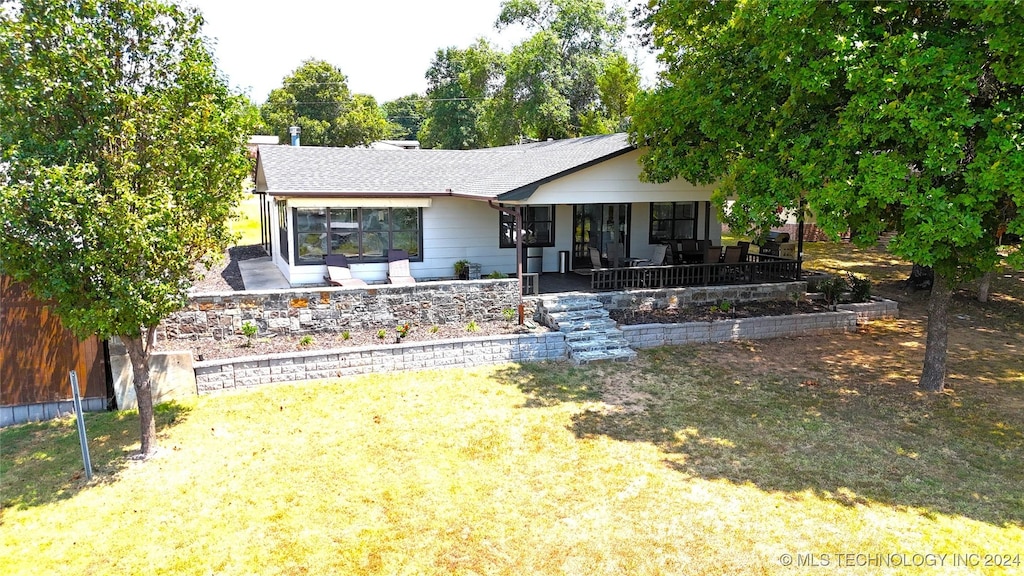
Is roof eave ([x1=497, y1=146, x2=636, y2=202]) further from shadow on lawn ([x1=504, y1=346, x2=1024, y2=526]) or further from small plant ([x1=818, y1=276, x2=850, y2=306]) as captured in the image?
small plant ([x1=818, y1=276, x2=850, y2=306])

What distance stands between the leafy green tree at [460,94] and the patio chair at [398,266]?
2966 centimetres

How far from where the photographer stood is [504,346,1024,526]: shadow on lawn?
677cm

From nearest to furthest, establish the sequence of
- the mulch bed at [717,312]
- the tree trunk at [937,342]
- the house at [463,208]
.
A: the tree trunk at [937,342] → the mulch bed at [717,312] → the house at [463,208]

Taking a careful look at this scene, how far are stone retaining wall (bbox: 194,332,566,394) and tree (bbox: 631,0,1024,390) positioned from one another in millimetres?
4402

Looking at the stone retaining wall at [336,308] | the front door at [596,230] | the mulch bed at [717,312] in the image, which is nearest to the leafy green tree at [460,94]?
the front door at [596,230]

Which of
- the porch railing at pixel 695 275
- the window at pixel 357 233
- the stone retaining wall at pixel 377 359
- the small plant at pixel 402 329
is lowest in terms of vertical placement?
the stone retaining wall at pixel 377 359

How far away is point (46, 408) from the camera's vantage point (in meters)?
8.52

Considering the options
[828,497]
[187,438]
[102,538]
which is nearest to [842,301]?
[828,497]

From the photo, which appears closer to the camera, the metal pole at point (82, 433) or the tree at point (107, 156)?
the tree at point (107, 156)

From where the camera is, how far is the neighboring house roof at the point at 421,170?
13.4m

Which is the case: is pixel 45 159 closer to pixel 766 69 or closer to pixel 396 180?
pixel 396 180

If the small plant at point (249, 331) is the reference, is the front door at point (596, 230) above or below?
above

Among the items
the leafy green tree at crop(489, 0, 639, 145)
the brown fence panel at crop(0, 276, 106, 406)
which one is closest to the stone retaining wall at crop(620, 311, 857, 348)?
the brown fence panel at crop(0, 276, 106, 406)

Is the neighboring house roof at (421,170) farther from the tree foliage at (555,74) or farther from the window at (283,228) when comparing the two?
the tree foliage at (555,74)
